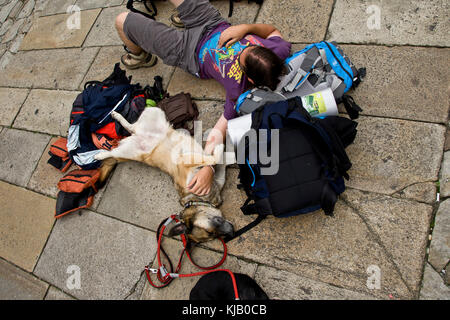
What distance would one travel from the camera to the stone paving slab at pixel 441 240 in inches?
75.8

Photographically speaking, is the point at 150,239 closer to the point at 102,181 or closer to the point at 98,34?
the point at 102,181

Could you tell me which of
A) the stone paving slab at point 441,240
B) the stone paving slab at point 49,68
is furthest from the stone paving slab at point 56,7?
the stone paving slab at point 441,240

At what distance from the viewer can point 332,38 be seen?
281 cm

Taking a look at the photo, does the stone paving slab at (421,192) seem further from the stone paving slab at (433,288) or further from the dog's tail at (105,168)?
the dog's tail at (105,168)

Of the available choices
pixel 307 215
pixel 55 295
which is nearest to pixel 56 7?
pixel 55 295

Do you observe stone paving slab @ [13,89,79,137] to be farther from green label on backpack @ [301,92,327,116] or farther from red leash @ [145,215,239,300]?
green label on backpack @ [301,92,327,116]

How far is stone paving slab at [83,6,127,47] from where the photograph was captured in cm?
376

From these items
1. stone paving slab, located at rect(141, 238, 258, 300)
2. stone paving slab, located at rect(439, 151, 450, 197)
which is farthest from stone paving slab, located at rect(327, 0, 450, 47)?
stone paving slab, located at rect(141, 238, 258, 300)

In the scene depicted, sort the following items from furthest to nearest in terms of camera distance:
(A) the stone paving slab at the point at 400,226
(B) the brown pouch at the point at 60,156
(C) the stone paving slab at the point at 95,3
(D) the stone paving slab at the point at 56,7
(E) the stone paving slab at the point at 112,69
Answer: (D) the stone paving slab at the point at 56,7 → (C) the stone paving slab at the point at 95,3 → (E) the stone paving slab at the point at 112,69 → (B) the brown pouch at the point at 60,156 → (A) the stone paving slab at the point at 400,226

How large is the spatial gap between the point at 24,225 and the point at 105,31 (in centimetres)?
276

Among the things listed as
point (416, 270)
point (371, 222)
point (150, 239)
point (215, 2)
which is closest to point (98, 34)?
point (215, 2)

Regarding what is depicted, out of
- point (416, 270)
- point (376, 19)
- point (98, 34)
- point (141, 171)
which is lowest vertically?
point (141, 171)

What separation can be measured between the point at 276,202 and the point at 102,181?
1912 mm

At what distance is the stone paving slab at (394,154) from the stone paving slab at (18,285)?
3190 mm
